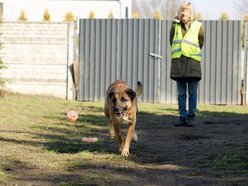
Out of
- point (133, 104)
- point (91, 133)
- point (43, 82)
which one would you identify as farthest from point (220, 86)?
point (133, 104)

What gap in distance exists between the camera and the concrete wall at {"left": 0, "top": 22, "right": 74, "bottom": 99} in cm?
1828

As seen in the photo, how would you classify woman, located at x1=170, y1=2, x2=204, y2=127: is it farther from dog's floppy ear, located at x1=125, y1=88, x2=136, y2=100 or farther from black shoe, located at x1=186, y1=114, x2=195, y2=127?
dog's floppy ear, located at x1=125, y1=88, x2=136, y2=100

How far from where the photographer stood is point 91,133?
401 inches

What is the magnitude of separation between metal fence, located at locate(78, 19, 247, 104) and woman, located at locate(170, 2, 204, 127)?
5873mm

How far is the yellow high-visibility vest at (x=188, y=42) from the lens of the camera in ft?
38.2

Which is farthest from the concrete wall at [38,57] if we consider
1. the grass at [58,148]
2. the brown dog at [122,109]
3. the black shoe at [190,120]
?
the brown dog at [122,109]

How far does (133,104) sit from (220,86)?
9746 mm

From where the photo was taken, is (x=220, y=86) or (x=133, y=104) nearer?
(x=133, y=104)

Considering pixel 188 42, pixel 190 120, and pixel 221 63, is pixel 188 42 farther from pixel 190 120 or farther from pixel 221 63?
pixel 221 63

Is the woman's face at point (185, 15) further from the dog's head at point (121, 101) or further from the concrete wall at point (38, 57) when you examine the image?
the concrete wall at point (38, 57)

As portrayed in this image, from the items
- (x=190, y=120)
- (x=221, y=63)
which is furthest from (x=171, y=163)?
(x=221, y=63)

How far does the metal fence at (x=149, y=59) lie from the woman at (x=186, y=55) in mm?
5873

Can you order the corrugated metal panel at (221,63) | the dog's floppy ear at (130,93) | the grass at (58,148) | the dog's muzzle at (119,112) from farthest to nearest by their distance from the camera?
the corrugated metal panel at (221,63), the dog's floppy ear at (130,93), the dog's muzzle at (119,112), the grass at (58,148)

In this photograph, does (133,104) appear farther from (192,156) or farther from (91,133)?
(91,133)
